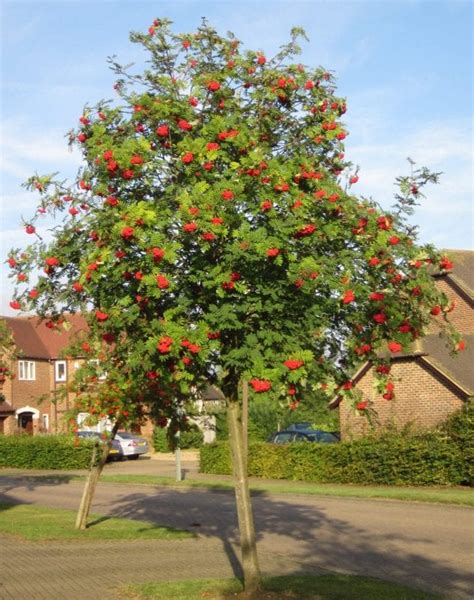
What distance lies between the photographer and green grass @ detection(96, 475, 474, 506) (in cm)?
2305

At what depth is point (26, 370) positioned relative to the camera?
195 feet

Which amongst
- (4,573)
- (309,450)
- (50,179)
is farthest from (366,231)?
(309,450)

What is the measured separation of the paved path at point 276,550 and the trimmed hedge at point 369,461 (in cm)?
336

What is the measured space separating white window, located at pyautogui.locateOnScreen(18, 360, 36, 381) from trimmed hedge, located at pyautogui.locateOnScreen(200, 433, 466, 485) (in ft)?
97.0

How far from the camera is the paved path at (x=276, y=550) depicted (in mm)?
11773

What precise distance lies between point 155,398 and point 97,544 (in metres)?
3.06

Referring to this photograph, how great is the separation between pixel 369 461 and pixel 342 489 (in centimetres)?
189

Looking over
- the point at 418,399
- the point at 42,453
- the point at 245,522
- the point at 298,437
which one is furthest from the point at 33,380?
the point at 245,522

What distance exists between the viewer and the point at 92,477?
57.4 ft

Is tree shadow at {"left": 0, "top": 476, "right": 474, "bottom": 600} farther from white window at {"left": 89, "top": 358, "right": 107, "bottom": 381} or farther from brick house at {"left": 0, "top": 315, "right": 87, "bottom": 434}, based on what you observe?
brick house at {"left": 0, "top": 315, "right": 87, "bottom": 434}

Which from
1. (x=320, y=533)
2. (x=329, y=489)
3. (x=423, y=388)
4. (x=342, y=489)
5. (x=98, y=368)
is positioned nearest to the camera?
(x=98, y=368)

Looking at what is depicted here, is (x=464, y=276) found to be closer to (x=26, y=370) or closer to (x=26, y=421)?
(x=26, y=370)


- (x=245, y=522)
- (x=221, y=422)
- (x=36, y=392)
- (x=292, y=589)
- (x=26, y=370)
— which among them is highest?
(x=26, y=370)

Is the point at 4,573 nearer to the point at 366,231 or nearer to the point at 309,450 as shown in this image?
the point at 366,231
